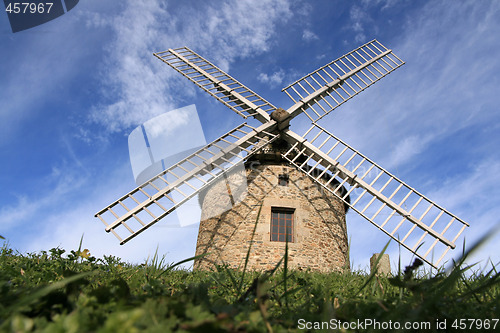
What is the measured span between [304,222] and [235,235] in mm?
2218

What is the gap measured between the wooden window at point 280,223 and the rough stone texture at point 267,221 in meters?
0.18

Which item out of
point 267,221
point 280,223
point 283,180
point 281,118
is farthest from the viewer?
point 281,118

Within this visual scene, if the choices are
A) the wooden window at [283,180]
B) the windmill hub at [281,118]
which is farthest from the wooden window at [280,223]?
the windmill hub at [281,118]

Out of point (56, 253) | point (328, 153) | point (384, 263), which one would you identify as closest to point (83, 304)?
point (56, 253)

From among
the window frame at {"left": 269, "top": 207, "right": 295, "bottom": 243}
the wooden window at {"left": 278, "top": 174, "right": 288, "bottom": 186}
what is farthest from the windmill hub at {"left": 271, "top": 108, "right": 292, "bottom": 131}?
the window frame at {"left": 269, "top": 207, "right": 295, "bottom": 243}

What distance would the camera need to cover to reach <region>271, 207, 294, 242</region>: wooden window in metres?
9.46

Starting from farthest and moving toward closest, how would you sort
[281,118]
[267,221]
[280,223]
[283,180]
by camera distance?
[281,118], [283,180], [280,223], [267,221]

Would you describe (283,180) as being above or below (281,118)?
below

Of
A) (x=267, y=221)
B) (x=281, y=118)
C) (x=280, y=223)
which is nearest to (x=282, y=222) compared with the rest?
(x=280, y=223)

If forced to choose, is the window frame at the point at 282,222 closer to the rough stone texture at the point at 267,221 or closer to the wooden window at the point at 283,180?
the rough stone texture at the point at 267,221

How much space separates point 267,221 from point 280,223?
1.55ft

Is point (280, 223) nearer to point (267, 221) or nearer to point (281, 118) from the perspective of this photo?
point (267, 221)

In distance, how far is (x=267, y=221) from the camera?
9.56m

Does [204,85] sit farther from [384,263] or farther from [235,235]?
[384,263]
